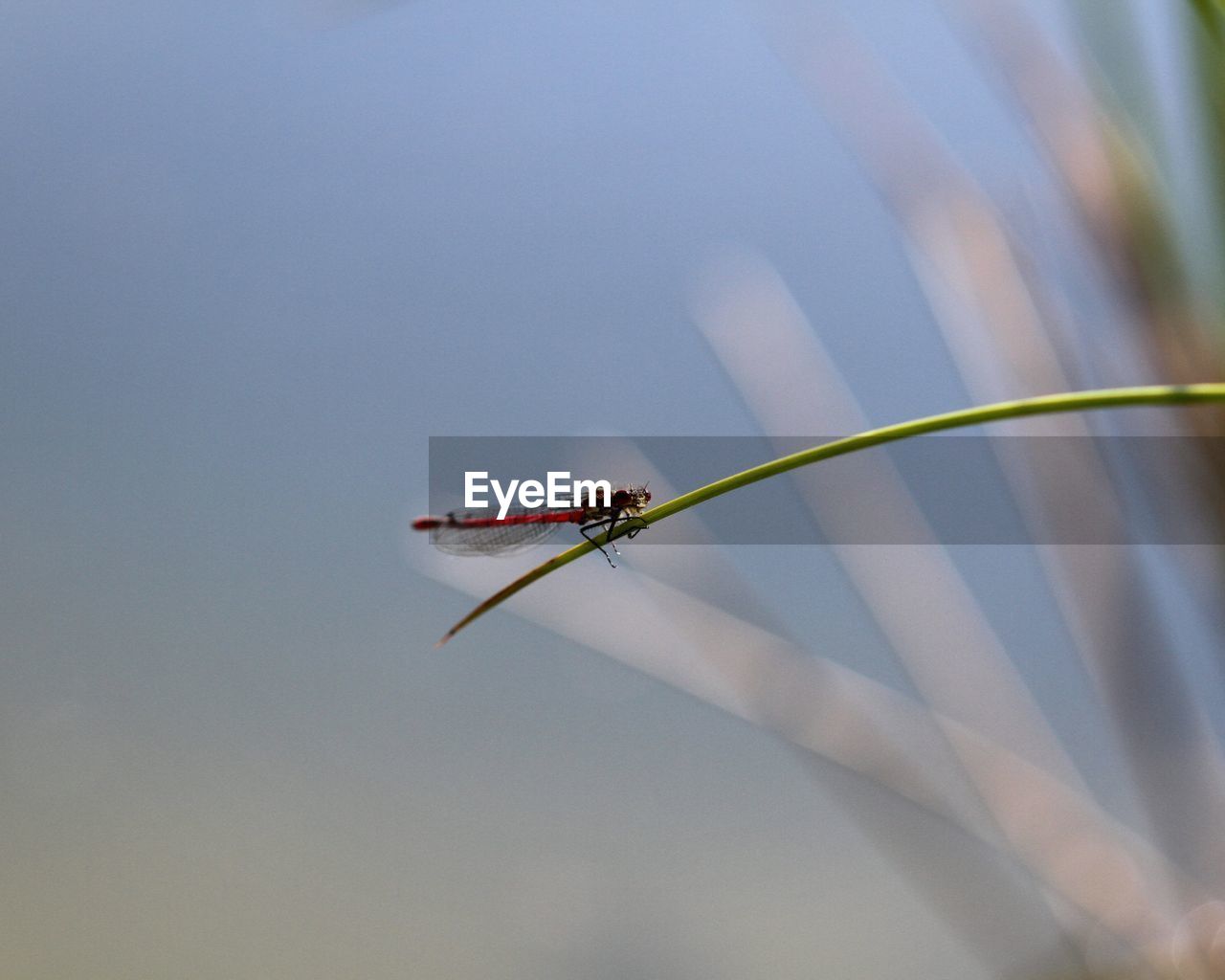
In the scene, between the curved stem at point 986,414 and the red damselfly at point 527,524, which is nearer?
the curved stem at point 986,414

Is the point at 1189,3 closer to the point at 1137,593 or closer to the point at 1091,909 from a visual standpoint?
the point at 1137,593

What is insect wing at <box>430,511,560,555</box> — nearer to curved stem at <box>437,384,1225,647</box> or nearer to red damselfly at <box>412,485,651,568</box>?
red damselfly at <box>412,485,651,568</box>

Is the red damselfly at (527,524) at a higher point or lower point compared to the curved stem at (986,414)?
higher

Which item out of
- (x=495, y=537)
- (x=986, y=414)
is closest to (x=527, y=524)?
(x=495, y=537)

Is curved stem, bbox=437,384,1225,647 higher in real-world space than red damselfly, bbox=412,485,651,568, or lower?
lower

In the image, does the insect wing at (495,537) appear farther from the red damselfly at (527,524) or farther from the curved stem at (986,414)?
the curved stem at (986,414)

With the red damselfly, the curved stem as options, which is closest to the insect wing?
the red damselfly

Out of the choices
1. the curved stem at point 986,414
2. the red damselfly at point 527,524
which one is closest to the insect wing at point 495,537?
the red damselfly at point 527,524

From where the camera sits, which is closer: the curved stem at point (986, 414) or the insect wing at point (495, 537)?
the curved stem at point (986, 414)

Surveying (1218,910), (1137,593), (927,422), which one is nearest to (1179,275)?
(1137,593)
